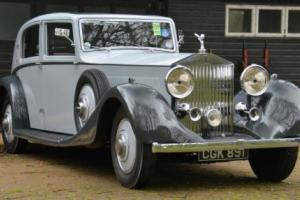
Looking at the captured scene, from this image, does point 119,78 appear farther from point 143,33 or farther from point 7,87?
point 7,87

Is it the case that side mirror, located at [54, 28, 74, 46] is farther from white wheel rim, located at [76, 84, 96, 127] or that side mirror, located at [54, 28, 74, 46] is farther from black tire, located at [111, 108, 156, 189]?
black tire, located at [111, 108, 156, 189]

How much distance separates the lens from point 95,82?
687 centimetres

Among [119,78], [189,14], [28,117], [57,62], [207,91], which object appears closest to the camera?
[207,91]

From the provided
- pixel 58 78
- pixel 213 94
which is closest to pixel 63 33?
pixel 58 78

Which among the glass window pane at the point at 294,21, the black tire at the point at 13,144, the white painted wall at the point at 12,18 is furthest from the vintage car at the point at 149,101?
the glass window pane at the point at 294,21

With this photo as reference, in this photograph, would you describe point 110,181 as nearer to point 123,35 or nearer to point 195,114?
point 195,114

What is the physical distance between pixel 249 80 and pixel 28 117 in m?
3.31

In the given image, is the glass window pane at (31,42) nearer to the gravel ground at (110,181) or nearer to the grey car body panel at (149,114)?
the gravel ground at (110,181)

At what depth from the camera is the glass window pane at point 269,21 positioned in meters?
13.7

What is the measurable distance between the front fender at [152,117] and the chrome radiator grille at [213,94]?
0.35m

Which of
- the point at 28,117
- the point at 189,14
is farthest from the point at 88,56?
the point at 189,14

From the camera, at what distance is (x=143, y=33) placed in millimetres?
8078

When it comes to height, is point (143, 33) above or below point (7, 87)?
above

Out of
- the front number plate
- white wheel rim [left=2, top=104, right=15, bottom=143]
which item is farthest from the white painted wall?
the front number plate
